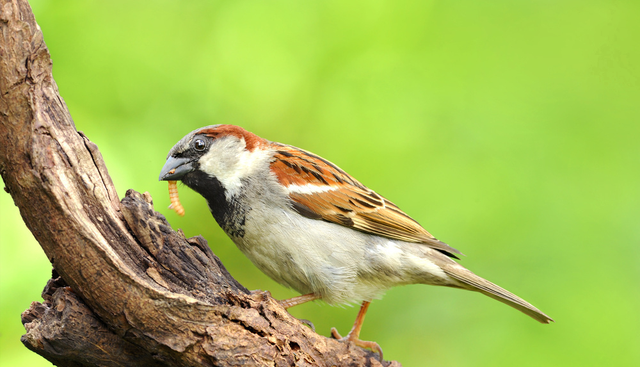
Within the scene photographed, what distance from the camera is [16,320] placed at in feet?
9.03

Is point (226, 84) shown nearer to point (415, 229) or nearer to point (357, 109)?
point (357, 109)

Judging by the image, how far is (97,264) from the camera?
5.94 feet

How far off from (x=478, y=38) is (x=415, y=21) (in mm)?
466

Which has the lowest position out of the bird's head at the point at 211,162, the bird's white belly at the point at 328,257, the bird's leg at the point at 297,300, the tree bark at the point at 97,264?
the tree bark at the point at 97,264

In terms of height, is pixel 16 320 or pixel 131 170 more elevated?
pixel 131 170

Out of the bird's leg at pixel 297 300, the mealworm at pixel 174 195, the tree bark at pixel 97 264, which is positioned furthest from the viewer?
the mealworm at pixel 174 195

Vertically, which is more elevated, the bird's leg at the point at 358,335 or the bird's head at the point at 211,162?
the bird's head at the point at 211,162

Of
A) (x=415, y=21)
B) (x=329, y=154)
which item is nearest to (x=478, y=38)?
(x=415, y=21)

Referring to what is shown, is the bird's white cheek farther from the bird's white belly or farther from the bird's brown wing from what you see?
the bird's white belly

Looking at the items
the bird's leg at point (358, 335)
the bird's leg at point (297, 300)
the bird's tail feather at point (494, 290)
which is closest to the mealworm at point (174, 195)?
the bird's leg at point (297, 300)

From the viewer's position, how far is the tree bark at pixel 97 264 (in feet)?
5.72

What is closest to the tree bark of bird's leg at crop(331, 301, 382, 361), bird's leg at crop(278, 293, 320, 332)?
bird's leg at crop(278, 293, 320, 332)

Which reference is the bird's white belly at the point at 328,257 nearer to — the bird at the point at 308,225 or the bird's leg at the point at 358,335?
the bird at the point at 308,225

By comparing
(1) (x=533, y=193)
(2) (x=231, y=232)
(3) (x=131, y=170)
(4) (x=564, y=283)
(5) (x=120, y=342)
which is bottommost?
(5) (x=120, y=342)
